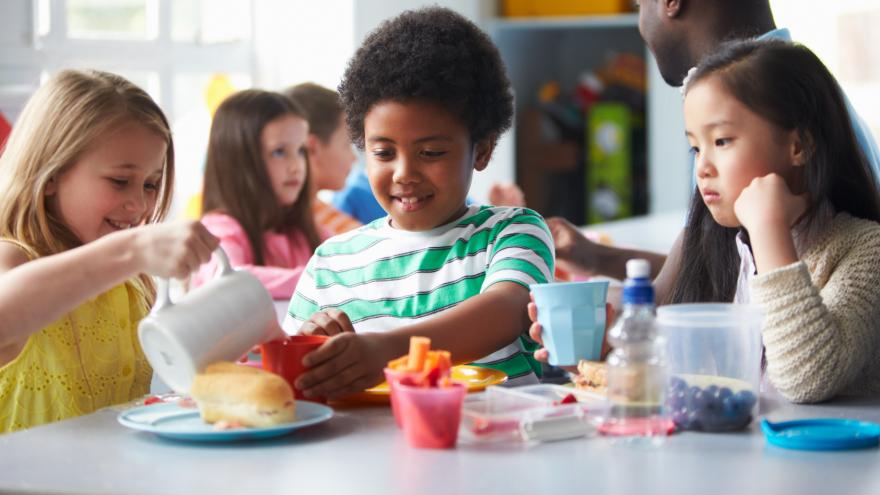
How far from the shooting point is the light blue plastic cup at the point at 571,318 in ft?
4.27

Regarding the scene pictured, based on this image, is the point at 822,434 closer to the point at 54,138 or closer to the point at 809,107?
the point at 809,107

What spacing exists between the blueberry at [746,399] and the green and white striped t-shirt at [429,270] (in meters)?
0.45

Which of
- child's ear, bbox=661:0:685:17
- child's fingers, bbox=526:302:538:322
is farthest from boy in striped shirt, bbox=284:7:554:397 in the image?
child's ear, bbox=661:0:685:17

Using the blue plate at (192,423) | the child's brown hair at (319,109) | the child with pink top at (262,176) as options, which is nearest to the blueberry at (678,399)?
the blue plate at (192,423)

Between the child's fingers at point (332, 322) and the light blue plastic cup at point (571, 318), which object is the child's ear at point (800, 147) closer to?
the light blue plastic cup at point (571, 318)

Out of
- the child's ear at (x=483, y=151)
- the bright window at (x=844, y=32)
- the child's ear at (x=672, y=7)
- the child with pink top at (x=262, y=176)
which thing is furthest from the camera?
the bright window at (x=844, y=32)

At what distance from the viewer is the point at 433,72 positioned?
5.49 ft

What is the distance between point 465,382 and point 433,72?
51 centimetres

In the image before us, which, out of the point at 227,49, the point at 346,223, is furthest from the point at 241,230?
the point at 227,49

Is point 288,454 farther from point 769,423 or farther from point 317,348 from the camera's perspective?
point 769,423

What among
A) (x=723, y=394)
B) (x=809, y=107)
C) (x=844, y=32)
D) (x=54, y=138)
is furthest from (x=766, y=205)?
(x=844, y=32)

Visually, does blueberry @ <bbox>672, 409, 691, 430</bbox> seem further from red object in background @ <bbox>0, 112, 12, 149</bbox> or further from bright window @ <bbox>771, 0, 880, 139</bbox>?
bright window @ <bbox>771, 0, 880, 139</bbox>

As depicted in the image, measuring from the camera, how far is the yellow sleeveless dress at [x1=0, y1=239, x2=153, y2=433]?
164 cm

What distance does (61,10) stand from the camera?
3.68m
